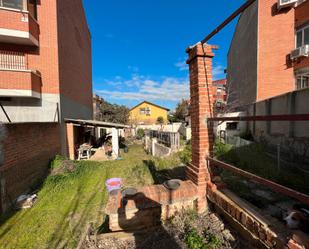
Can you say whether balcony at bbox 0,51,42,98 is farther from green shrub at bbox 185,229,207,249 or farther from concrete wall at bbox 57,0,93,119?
green shrub at bbox 185,229,207,249

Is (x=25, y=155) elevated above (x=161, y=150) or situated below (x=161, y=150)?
above

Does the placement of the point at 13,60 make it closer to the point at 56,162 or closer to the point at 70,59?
the point at 70,59

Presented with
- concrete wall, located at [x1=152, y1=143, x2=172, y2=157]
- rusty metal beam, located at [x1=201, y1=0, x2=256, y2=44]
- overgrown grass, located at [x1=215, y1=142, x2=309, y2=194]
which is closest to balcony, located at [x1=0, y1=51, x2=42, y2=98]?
concrete wall, located at [x1=152, y1=143, x2=172, y2=157]

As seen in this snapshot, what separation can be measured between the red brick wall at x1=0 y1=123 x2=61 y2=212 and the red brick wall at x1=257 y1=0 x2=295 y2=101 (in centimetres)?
1297

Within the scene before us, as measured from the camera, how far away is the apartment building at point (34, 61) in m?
7.92

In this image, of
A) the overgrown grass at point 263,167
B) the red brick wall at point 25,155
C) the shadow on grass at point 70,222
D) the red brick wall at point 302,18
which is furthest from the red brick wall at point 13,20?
the red brick wall at point 302,18

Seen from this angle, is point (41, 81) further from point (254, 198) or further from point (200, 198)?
point (254, 198)

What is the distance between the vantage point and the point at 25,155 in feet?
20.3

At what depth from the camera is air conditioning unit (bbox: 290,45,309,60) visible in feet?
34.9

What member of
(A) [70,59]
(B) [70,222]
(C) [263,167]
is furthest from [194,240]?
(A) [70,59]

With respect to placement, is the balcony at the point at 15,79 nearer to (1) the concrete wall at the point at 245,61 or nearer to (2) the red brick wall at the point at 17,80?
(2) the red brick wall at the point at 17,80

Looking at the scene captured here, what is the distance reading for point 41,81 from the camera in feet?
29.5

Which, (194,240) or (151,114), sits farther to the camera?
(151,114)

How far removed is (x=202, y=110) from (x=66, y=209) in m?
4.91
